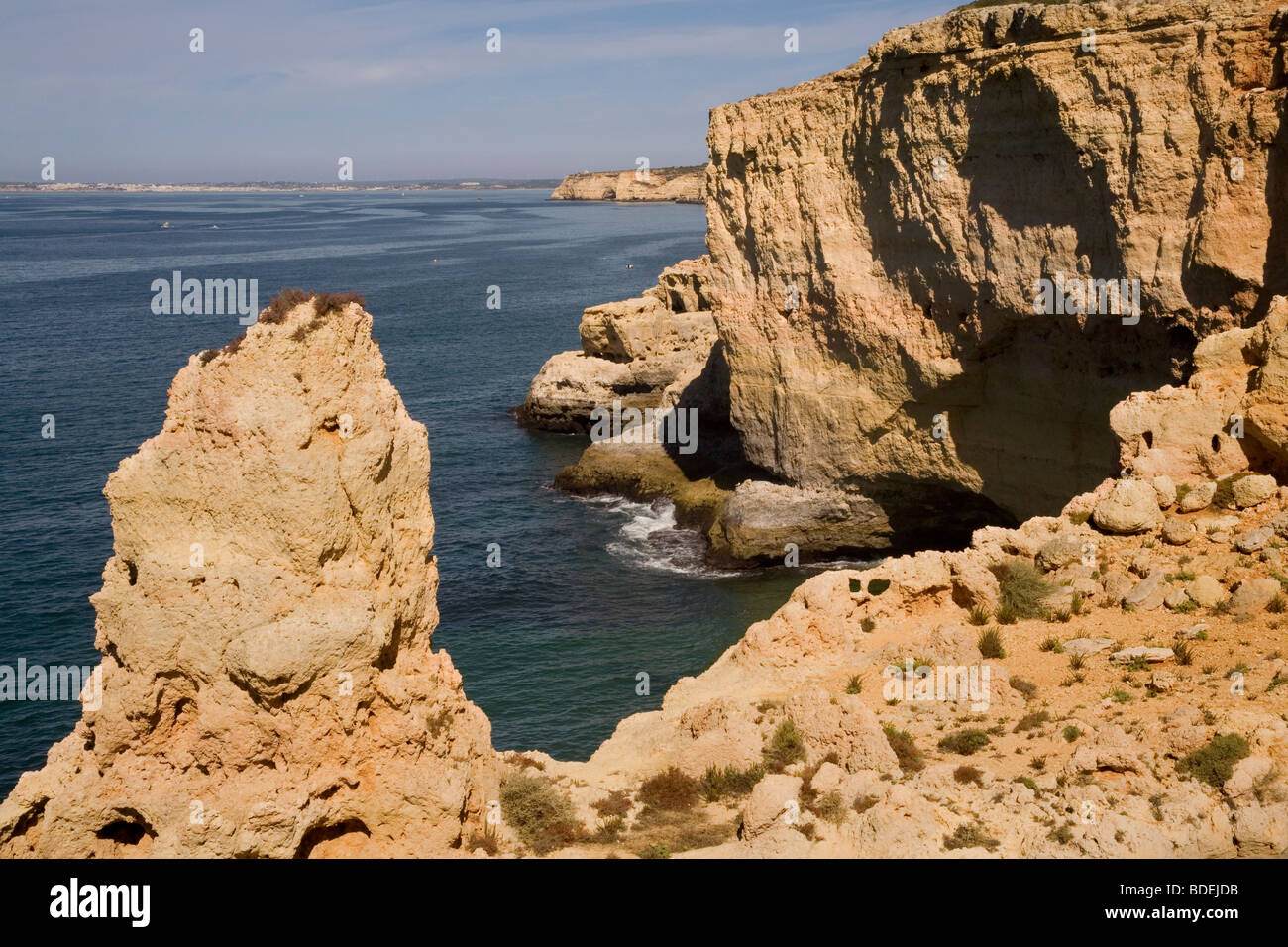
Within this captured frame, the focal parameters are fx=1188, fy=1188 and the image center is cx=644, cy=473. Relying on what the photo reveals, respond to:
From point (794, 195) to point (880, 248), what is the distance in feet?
12.2

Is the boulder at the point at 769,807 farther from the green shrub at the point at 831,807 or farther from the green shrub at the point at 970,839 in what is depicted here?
the green shrub at the point at 970,839

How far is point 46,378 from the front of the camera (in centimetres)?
6253

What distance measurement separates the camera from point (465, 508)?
46.7 metres

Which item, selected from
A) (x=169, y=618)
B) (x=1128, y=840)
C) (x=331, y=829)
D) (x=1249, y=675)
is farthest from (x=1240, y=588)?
(x=169, y=618)

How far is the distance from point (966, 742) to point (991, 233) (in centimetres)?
1819

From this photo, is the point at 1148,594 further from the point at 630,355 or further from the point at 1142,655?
the point at 630,355

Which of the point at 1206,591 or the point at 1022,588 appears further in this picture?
the point at 1022,588

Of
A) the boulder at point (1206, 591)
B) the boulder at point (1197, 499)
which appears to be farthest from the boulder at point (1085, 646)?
the boulder at point (1197, 499)

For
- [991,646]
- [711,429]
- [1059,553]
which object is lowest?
[991,646]

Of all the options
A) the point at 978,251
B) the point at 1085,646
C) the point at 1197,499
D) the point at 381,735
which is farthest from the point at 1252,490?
the point at 381,735

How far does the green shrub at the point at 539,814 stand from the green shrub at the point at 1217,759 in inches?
304

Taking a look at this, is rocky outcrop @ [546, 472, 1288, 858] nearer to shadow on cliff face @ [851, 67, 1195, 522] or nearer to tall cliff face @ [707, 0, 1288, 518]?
tall cliff face @ [707, 0, 1288, 518]

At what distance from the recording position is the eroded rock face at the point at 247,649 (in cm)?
1302

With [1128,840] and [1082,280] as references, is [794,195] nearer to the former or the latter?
[1082,280]
